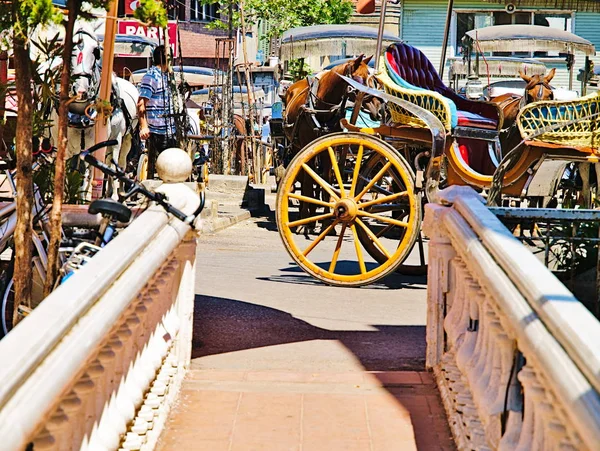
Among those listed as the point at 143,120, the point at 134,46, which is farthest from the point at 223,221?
the point at 134,46

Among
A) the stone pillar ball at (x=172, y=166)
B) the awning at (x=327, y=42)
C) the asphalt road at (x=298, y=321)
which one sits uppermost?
the awning at (x=327, y=42)

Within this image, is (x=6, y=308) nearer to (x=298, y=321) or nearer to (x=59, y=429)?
(x=298, y=321)

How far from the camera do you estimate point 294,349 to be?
6750 millimetres

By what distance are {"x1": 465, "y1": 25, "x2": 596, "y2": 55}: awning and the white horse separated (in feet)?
39.4

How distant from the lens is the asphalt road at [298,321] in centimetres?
648

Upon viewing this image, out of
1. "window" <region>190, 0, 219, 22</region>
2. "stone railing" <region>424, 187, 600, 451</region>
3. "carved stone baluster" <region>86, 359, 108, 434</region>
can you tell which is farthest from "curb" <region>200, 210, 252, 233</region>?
"window" <region>190, 0, 219, 22</region>

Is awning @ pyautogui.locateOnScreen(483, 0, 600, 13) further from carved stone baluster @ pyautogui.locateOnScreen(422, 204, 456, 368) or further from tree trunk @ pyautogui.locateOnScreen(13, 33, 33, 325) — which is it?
tree trunk @ pyautogui.locateOnScreen(13, 33, 33, 325)

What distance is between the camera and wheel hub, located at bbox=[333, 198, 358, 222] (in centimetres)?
903

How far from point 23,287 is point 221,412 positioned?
106 centimetres

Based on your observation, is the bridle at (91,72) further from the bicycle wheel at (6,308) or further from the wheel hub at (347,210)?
the bicycle wheel at (6,308)

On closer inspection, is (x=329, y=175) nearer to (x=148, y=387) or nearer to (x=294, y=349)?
(x=294, y=349)

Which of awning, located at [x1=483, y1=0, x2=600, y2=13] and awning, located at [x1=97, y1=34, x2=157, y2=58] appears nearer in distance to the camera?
awning, located at [x1=483, y1=0, x2=600, y2=13]

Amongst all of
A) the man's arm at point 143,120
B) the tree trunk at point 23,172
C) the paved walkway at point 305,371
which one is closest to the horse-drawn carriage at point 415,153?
the paved walkway at point 305,371

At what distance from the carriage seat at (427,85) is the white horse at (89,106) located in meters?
2.57
